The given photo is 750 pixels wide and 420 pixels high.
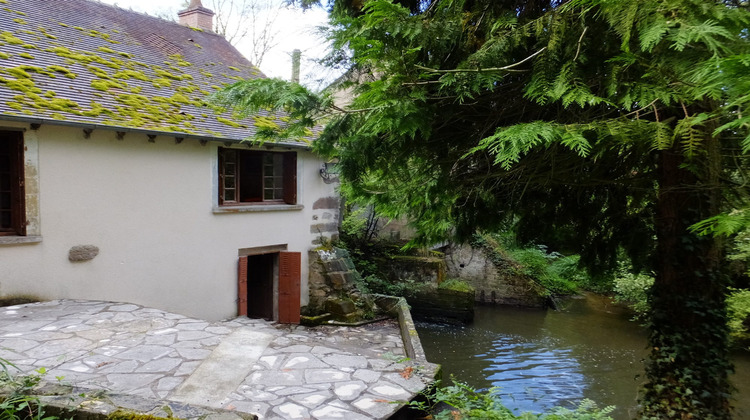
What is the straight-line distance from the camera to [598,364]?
9.16m

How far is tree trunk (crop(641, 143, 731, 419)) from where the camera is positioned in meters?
3.65

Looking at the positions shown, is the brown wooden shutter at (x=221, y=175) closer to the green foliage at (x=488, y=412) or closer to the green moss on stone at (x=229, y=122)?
the green moss on stone at (x=229, y=122)

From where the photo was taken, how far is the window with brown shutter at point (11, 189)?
18.0 feet

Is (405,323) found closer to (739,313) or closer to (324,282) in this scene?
(324,282)

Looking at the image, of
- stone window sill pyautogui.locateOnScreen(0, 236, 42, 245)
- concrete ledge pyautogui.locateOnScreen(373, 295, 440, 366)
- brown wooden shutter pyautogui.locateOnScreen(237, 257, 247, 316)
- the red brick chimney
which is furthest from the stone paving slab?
the red brick chimney

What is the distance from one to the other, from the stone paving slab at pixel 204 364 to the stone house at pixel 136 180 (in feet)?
3.04

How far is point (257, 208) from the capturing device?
26.2ft

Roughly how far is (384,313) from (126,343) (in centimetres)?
520

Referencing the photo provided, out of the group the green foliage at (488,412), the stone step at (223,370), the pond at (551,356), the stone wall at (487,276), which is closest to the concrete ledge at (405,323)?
the pond at (551,356)

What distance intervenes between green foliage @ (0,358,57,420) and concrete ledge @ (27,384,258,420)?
0.14 feet

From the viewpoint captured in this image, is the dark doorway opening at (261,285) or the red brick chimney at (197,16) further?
the red brick chimney at (197,16)

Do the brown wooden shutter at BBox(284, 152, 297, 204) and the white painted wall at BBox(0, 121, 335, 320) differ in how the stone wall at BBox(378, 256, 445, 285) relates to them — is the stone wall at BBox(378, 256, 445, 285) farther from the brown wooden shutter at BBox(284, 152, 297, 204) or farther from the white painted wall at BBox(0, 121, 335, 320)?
the white painted wall at BBox(0, 121, 335, 320)

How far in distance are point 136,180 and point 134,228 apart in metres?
0.65

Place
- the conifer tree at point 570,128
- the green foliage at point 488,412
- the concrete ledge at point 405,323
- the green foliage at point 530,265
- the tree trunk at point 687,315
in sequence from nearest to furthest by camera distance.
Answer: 1. the conifer tree at point 570,128
2. the green foliage at point 488,412
3. the tree trunk at point 687,315
4. the concrete ledge at point 405,323
5. the green foliage at point 530,265
